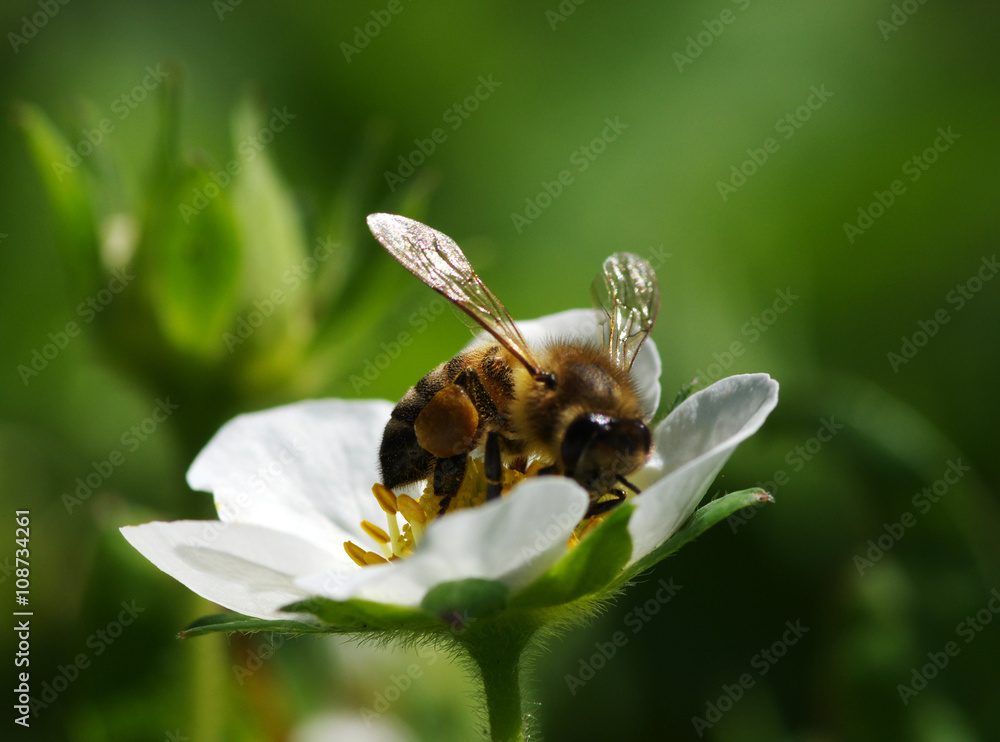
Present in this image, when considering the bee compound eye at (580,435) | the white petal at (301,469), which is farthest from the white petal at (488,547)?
the white petal at (301,469)

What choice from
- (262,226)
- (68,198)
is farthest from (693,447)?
(68,198)

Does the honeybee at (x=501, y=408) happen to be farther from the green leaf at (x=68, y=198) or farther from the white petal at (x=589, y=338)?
the green leaf at (x=68, y=198)

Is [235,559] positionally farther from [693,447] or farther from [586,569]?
[693,447]

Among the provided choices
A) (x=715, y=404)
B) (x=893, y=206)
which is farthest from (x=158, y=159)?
(x=893, y=206)

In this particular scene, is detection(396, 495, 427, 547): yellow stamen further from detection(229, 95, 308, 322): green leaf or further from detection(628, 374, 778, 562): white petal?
detection(229, 95, 308, 322): green leaf

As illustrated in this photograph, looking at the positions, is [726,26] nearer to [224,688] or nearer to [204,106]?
[204,106]

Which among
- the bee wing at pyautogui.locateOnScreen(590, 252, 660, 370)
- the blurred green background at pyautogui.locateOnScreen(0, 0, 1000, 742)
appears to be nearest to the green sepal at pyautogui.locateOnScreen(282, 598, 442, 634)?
the bee wing at pyautogui.locateOnScreen(590, 252, 660, 370)
